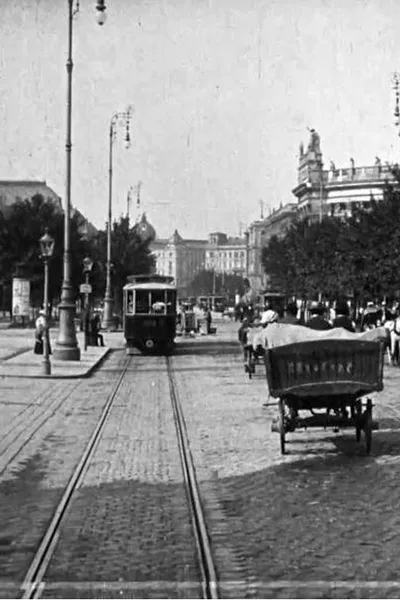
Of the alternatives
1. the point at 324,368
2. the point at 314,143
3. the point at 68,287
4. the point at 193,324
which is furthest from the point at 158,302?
the point at 314,143

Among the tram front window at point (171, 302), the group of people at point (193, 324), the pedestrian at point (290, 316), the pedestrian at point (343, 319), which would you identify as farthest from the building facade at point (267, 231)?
the pedestrian at point (343, 319)

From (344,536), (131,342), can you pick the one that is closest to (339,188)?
(131,342)

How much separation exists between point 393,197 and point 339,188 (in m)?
82.3

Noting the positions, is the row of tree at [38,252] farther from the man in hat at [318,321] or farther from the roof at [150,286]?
the man in hat at [318,321]

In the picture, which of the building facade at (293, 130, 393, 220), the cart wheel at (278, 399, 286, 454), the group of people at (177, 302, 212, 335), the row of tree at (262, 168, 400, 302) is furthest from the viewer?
the building facade at (293, 130, 393, 220)

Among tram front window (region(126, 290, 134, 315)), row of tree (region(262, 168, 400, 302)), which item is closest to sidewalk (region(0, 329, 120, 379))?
tram front window (region(126, 290, 134, 315))

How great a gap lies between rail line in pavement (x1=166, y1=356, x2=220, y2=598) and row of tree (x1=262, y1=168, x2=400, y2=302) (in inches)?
1220

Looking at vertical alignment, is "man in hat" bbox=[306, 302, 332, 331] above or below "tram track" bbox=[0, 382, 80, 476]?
above

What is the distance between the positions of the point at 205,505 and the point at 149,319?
31480 millimetres

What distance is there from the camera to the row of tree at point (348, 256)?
161 ft

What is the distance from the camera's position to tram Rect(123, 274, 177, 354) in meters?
42.0

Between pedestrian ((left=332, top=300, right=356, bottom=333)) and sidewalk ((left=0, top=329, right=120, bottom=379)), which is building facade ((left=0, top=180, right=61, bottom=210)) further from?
pedestrian ((left=332, top=300, right=356, bottom=333))

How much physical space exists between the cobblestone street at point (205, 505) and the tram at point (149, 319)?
2145cm

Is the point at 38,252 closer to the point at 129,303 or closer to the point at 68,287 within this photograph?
the point at 129,303
